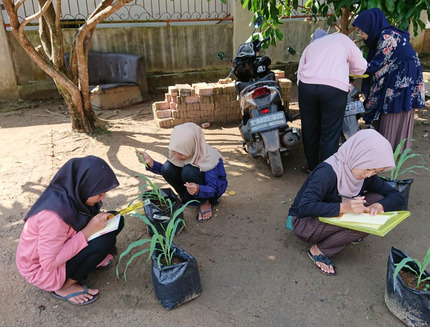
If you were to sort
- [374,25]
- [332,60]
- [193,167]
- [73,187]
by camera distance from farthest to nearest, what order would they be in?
[374,25]
[332,60]
[193,167]
[73,187]

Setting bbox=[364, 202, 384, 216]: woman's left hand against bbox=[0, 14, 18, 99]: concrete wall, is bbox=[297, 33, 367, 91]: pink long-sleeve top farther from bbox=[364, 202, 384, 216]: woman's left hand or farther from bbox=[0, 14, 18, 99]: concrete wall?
bbox=[0, 14, 18, 99]: concrete wall

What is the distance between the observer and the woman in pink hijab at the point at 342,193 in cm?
234

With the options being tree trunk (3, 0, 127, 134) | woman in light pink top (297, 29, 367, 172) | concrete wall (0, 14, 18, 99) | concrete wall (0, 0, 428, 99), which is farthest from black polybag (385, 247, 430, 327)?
concrete wall (0, 14, 18, 99)

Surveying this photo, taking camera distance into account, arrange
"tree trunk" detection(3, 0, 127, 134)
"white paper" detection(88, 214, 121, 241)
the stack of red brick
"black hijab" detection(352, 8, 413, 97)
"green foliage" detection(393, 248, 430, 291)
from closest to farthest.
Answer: "green foliage" detection(393, 248, 430, 291) → "white paper" detection(88, 214, 121, 241) → "black hijab" detection(352, 8, 413, 97) → "tree trunk" detection(3, 0, 127, 134) → the stack of red brick

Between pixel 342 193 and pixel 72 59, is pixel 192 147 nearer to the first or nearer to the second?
pixel 342 193

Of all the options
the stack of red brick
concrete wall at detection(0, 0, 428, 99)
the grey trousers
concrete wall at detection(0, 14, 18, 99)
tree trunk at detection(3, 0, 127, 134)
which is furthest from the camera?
concrete wall at detection(0, 0, 428, 99)

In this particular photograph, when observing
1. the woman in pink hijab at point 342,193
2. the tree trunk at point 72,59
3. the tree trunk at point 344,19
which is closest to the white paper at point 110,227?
the woman in pink hijab at point 342,193

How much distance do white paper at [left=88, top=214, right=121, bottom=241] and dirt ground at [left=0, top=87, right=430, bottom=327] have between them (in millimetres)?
446

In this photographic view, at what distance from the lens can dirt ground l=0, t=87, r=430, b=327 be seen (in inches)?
91.4

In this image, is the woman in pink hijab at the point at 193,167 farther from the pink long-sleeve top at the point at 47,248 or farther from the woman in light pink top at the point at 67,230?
the pink long-sleeve top at the point at 47,248

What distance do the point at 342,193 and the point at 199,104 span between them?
3.37 meters

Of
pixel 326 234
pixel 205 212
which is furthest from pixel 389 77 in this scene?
pixel 205 212

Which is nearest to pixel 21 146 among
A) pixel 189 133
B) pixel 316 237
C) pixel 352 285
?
pixel 189 133

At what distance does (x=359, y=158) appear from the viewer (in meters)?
2.36
